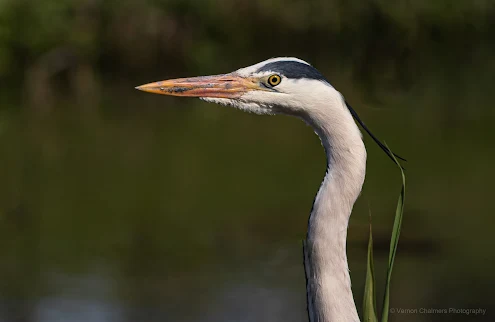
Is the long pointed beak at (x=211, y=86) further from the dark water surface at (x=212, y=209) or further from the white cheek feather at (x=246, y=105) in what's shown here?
the dark water surface at (x=212, y=209)

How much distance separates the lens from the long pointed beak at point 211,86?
2896mm

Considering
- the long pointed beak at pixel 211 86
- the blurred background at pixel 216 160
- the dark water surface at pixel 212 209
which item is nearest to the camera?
the long pointed beak at pixel 211 86

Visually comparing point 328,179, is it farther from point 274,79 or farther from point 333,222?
point 274,79

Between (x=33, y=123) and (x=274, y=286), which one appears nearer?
(x=274, y=286)

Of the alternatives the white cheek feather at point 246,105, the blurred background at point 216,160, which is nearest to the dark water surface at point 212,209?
the blurred background at point 216,160

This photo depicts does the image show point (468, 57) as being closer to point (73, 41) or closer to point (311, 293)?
point (73, 41)

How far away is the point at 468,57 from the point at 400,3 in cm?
135

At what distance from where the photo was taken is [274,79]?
2838mm

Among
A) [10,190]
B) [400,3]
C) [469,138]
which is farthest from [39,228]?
[400,3]

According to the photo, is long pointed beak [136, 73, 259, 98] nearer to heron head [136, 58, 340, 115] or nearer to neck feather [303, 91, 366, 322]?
Answer: heron head [136, 58, 340, 115]

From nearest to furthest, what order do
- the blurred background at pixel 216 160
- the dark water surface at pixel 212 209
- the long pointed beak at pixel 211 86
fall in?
the long pointed beak at pixel 211 86 < the dark water surface at pixel 212 209 < the blurred background at pixel 216 160

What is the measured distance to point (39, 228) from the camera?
25.6ft

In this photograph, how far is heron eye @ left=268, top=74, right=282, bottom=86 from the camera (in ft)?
9.27

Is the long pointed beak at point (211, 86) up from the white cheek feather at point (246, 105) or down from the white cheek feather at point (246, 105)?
up
